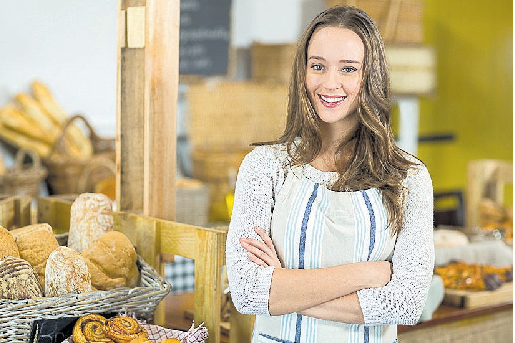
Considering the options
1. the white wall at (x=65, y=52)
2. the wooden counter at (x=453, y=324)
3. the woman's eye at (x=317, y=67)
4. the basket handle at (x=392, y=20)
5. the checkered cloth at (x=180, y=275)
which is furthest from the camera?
the basket handle at (x=392, y=20)

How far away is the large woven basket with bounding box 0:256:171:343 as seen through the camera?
1.82 meters

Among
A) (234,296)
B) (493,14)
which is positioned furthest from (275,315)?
(493,14)

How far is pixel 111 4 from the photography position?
516 cm

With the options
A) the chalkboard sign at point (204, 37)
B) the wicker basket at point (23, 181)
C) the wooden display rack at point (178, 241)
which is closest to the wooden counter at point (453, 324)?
the wooden display rack at point (178, 241)

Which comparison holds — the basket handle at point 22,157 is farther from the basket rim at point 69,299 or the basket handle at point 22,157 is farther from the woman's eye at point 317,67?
the woman's eye at point 317,67

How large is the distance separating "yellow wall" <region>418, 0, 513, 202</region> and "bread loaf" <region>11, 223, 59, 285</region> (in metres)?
5.35

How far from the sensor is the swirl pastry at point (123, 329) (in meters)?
1.85

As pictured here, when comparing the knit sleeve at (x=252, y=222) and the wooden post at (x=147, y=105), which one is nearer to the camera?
the knit sleeve at (x=252, y=222)

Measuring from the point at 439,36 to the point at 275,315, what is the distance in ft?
18.8

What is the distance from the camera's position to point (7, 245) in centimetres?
200

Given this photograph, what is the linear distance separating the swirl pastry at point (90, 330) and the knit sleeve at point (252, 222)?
315mm

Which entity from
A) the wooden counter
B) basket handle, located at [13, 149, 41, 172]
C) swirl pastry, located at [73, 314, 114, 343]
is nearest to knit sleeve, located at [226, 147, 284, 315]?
swirl pastry, located at [73, 314, 114, 343]

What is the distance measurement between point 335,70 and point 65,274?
81 cm

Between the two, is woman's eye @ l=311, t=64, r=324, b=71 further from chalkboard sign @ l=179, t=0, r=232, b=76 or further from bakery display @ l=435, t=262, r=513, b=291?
chalkboard sign @ l=179, t=0, r=232, b=76
